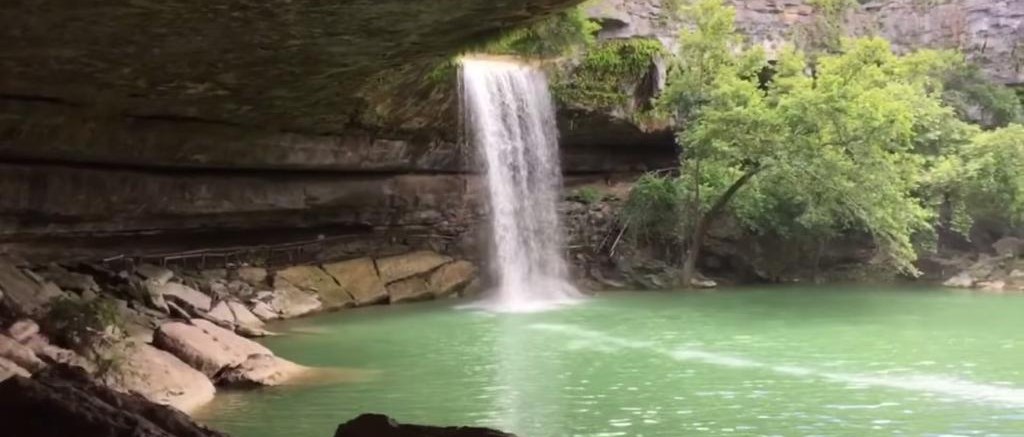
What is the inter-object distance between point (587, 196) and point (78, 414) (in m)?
19.7

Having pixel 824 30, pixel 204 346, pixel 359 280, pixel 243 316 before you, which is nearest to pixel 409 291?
pixel 359 280

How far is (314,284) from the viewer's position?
1908 centimetres

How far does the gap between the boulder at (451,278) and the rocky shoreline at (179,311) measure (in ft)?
0.09

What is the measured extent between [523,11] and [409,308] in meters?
10.9

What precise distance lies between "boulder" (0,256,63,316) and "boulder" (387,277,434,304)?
23.3 ft

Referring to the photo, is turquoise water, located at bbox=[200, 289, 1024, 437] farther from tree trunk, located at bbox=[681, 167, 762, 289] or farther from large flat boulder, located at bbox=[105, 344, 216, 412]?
tree trunk, located at bbox=[681, 167, 762, 289]

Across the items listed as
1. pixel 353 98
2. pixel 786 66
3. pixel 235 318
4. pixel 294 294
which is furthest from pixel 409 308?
pixel 786 66

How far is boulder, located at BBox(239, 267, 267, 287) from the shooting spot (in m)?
18.6

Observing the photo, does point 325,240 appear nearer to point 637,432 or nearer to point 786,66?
point 786,66

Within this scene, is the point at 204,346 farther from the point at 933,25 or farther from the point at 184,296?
the point at 933,25

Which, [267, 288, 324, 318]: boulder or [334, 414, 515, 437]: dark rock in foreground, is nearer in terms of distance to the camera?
[334, 414, 515, 437]: dark rock in foreground

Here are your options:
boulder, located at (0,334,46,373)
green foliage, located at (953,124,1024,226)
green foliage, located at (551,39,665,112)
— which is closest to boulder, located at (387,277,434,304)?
green foliage, located at (551,39,665,112)

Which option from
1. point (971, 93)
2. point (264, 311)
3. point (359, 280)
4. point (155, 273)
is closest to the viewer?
point (155, 273)

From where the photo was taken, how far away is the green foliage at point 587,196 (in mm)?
23839
